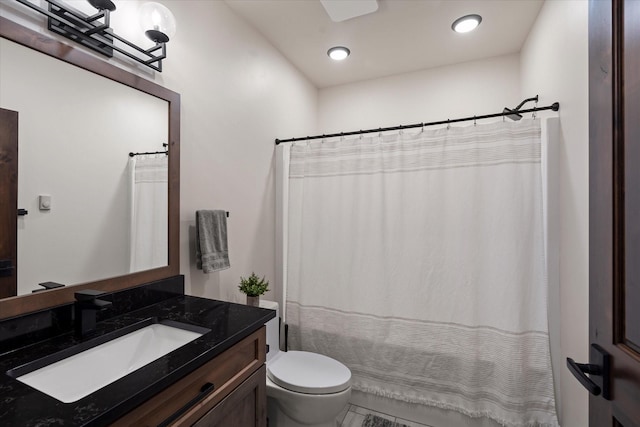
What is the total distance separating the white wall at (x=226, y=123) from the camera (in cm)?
158

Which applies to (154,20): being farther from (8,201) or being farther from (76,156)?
(8,201)

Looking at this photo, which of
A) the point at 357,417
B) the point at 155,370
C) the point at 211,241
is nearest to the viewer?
the point at 155,370

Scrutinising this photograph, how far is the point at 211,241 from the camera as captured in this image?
1639mm

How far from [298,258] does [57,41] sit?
1747 mm

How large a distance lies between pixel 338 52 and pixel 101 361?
2.48 m

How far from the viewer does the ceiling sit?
1.91 meters

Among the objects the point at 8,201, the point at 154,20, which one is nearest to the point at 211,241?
the point at 8,201

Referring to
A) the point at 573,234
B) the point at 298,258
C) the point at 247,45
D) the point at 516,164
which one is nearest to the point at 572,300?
the point at 573,234

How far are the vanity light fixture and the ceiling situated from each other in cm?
73

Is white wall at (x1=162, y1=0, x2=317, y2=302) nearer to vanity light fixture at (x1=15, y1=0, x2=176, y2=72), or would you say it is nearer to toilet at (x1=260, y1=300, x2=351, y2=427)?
vanity light fixture at (x1=15, y1=0, x2=176, y2=72)

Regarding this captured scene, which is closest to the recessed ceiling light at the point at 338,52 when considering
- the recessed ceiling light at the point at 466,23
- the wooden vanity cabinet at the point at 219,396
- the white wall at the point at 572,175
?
the recessed ceiling light at the point at 466,23

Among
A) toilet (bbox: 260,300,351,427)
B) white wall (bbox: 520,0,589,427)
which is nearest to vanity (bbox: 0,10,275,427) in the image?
toilet (bbox: 260,300,351,427)

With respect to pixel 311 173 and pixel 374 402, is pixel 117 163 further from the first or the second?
pixel 374 402

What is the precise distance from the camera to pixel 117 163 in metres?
1.27
